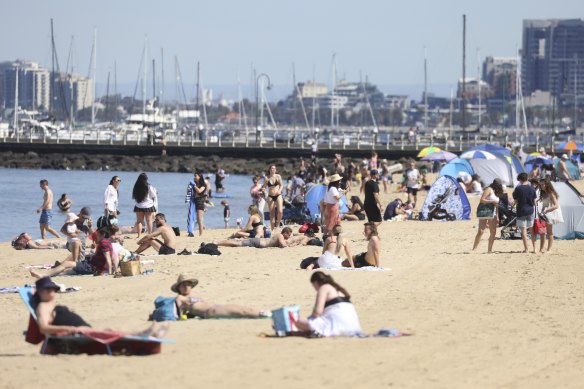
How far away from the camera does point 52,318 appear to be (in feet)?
34.4

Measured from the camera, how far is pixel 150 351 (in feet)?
33.8

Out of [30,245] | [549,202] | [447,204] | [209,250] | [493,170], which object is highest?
[549,202]

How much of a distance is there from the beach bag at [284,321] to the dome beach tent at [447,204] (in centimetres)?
1489

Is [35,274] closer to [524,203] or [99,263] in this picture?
[99,263]

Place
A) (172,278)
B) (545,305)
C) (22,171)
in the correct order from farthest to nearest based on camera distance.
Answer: (22,171), (172,278), (545,305)

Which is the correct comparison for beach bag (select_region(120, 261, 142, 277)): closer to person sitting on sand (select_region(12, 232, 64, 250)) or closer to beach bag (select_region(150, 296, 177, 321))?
beach bag (select_region(150, 296, 177, 321))

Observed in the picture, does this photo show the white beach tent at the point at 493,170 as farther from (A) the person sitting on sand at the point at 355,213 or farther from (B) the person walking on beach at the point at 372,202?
(B) the person walking on beach at the point at 372,202

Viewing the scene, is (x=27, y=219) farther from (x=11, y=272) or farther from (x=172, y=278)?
(x=172, y=278)

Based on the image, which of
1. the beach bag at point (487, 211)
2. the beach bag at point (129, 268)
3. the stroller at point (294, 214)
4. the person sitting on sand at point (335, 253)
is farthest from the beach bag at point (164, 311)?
the stroller at point (294, 214)

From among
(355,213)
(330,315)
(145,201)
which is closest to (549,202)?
(145,201)

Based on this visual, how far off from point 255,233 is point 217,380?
1098 cm

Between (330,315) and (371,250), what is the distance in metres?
5.00

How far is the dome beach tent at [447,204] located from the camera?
2594 centimetres

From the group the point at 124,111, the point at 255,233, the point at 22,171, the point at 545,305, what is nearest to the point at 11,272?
the point at 255,233
